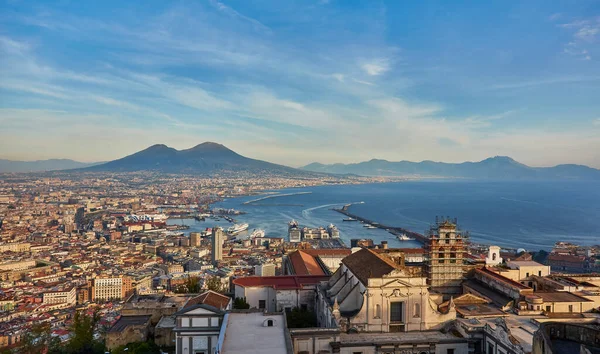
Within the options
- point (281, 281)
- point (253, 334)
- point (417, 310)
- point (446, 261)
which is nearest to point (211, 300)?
point (281, 281)

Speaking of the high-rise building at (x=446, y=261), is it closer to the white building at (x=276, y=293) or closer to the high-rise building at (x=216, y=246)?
the white building at (x=276, y=293)

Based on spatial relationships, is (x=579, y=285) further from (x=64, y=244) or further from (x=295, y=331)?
(x=64, y=244)

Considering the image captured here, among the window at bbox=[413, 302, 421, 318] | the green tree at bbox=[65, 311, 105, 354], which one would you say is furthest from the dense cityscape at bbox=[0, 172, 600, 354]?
the green tree at bbox=[65, 311, 105, 354]

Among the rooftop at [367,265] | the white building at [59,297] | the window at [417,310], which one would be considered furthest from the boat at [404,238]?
the window at [417,310]

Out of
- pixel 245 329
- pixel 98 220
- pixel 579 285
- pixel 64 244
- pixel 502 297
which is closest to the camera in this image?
pixel 245 329

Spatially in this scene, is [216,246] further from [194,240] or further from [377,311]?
[377,311]

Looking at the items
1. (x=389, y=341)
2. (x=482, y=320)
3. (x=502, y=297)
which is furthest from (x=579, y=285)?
(x=389, y=341)

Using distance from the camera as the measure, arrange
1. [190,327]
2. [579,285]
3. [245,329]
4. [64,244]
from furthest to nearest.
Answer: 1. [64,244]
2. [579,285]
3. [190,327]
4. [245,329]
